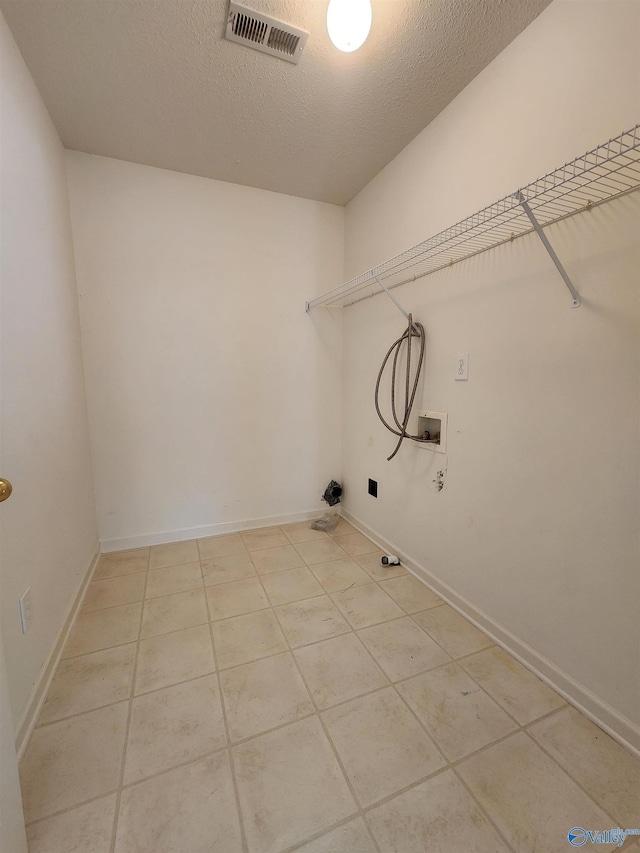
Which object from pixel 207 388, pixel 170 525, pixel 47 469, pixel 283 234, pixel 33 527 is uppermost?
pixel 283 234

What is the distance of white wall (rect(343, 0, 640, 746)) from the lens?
107 cm

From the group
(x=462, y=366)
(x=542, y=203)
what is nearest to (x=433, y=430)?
(x=462, y=366)

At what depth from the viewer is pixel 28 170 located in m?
1.42

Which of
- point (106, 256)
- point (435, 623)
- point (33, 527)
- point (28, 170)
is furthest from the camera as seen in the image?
point (106, 256)

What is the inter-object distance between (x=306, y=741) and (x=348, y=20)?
2.38 m

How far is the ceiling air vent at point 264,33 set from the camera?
4.17 ft

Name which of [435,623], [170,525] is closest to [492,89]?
[435,623]

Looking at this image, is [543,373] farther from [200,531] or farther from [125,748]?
[200,531]

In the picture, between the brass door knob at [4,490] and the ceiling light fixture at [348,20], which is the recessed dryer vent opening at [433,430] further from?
the brass door knob at [4,490]

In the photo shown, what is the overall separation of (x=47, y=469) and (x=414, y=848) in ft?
5.73

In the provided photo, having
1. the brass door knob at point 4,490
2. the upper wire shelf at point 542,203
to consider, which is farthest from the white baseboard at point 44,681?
the upper wire shelf at point 542,203

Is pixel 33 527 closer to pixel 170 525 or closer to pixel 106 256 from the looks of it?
pixel 170 525

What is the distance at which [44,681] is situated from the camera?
Answer: 4.18 ft

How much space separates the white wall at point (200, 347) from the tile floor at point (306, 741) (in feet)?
2.85
